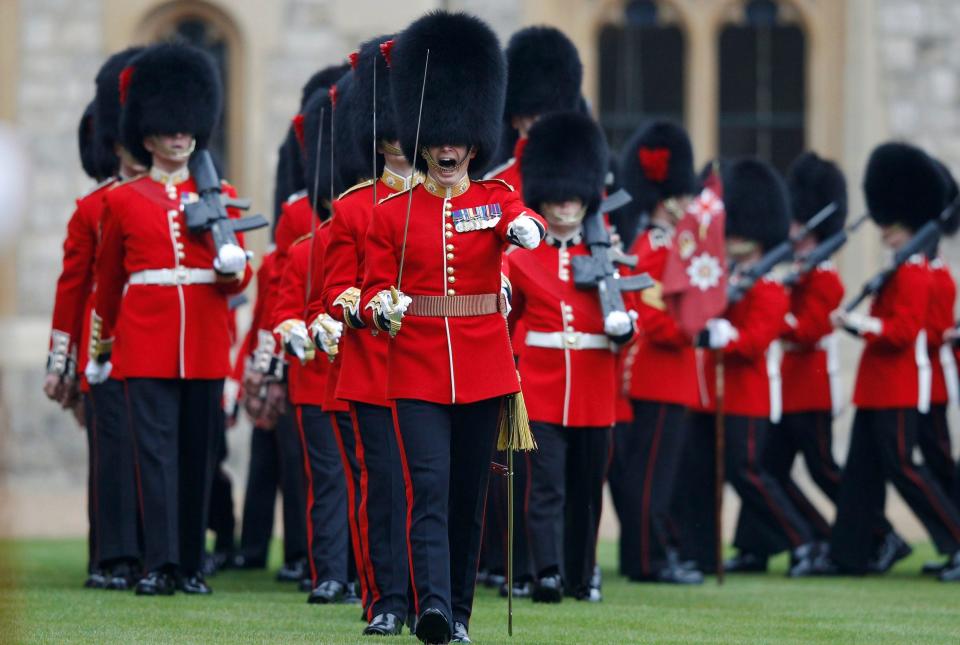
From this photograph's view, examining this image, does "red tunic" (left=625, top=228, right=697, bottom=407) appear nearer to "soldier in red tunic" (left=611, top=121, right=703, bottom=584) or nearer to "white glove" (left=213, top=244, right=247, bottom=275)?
"soldier in red tunic" (left=611, top=121, right=703, bottom=584)

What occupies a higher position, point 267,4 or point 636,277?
point 267,4

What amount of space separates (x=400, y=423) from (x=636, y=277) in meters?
2.02

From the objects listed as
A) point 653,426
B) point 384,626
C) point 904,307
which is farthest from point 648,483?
point 384,626

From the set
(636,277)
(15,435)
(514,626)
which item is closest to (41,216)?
(15,435)

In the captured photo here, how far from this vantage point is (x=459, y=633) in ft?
16.5

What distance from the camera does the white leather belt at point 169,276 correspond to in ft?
22.0

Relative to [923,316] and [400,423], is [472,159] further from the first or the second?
[923,316]

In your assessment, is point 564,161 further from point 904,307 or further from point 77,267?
point 904,307

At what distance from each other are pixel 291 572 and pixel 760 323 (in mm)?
2327

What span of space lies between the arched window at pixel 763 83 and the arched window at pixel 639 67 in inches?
14.0

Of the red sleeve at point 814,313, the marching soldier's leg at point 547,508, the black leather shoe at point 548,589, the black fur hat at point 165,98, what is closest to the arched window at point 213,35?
the red sleeve at point 814,313

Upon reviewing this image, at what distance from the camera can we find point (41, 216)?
13.1m

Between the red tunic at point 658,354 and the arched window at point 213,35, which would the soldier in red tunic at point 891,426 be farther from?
the arched window at point 213,35

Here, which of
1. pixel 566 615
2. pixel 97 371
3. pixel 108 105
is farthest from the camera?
pixel 108 105
